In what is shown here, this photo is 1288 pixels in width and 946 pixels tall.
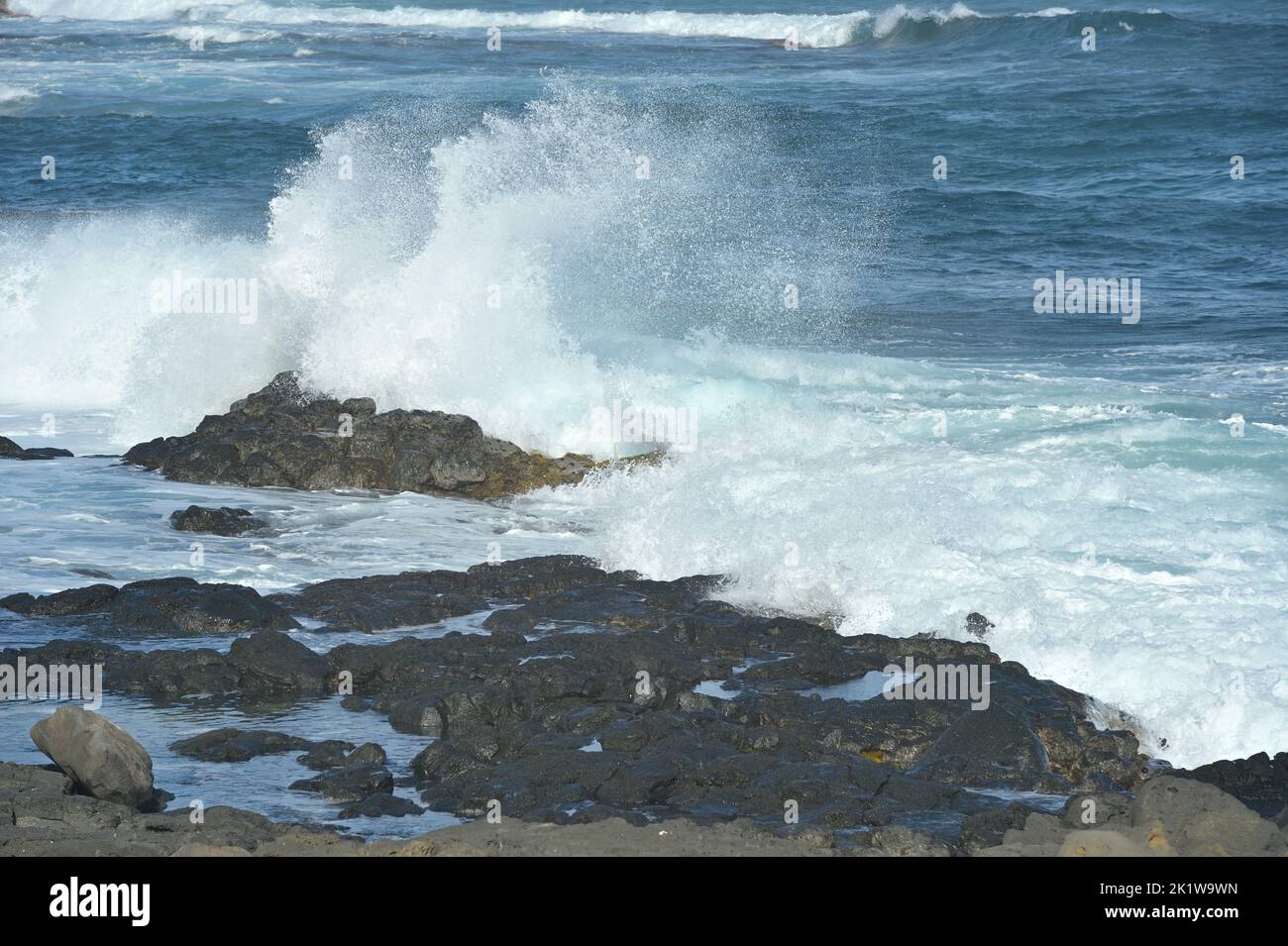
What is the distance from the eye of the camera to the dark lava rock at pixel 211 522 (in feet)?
38.2

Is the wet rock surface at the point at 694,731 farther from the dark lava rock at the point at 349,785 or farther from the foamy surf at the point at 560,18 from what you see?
the foamy surf at the point at 560,18

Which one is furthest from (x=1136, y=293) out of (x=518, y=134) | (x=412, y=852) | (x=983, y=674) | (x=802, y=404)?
(x=412, y=852)

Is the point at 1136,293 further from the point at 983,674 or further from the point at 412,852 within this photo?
the point at 412,852

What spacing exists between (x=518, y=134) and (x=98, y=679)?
1036 cm

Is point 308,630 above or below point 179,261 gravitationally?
below

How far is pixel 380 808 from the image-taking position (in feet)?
22.1

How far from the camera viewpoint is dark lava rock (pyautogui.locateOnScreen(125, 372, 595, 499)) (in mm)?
13305

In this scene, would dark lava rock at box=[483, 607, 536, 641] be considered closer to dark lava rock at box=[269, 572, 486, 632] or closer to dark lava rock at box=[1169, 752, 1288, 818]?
dark lava rock at box=[269, 572, 486, 632]

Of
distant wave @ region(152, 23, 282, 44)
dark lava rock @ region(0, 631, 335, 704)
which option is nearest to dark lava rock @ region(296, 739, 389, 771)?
dark lava rock @ region(0, 631, 335, 704)

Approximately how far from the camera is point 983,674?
860 centimetres

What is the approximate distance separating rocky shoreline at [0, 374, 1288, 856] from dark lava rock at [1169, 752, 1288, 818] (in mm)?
14

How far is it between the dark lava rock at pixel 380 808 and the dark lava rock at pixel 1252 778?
11.9ft

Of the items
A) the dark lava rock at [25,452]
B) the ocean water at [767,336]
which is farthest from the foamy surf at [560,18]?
the dark lava rock at [25,452]

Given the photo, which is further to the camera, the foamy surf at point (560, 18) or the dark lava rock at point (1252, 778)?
the foamy surf at point (560, 18)
